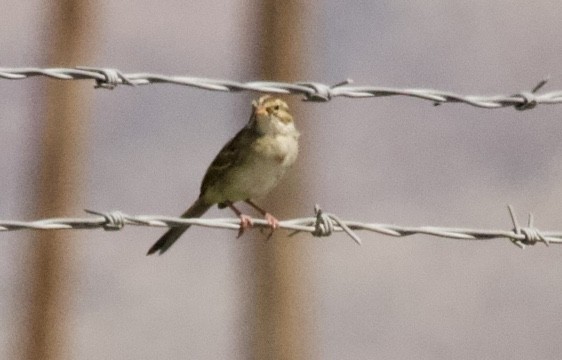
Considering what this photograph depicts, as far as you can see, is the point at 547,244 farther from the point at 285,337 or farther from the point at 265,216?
the point at 265,216

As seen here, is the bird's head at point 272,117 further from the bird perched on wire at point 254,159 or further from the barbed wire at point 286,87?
the barbed wire at point 286,87

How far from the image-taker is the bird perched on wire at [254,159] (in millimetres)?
7426

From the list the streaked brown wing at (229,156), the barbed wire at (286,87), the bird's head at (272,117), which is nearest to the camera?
the barbed wire at (286,87)

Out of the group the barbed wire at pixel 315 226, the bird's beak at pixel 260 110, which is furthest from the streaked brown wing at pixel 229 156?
the barbed wire at pixel 315 226

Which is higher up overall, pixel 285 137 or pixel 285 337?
pixel 285 137

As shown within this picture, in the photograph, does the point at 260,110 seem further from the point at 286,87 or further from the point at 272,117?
the point at 286,87

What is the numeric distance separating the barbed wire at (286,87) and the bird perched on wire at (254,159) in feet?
7.10

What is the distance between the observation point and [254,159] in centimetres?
760

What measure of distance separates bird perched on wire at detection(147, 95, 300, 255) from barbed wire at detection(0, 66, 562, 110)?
217 centimetres

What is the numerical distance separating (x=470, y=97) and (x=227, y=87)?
93cm

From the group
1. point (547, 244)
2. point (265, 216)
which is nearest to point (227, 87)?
point (547, 244)

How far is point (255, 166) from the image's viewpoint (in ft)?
24.8

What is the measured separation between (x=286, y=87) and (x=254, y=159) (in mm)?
2775

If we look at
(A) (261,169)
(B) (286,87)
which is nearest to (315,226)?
(B) (286,87)
